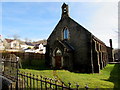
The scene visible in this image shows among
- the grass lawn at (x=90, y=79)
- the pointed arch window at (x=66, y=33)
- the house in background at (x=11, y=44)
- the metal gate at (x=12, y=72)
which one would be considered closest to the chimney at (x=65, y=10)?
the pointed arch window at (x=66, y=33)

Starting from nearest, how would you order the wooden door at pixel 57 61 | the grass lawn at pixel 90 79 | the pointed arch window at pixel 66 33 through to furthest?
1. the grass lawn at pixel 90 79
2. the wooden door at pixel 57 61
3. the pointed arch window at pixel 66 33

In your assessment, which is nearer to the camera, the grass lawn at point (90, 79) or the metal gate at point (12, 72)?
the metal gate at point (12, 72)

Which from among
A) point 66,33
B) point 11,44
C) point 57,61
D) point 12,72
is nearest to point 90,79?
point 12,72

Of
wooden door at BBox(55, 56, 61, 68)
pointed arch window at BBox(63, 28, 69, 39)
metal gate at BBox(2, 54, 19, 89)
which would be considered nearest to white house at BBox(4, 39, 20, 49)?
pointed arch window at BBox(63, 28, 69, 39)

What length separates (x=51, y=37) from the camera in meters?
25.6

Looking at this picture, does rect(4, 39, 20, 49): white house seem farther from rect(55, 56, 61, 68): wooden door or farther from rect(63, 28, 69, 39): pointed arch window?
rect(55, 56, 61, 68): wooden door


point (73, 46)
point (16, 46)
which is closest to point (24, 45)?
point (16, 46)

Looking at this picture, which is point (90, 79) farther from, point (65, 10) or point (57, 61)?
point (65, 10)

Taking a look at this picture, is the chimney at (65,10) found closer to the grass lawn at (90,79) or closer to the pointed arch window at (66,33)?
the pointed arch window at (66,33)

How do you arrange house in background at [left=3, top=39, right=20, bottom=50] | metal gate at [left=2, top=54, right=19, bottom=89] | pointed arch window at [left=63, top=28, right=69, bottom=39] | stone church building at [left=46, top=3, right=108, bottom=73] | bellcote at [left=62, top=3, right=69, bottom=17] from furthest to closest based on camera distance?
house in background at [left=3, top=39, right=20, bottom=50] → bellcote at [left=62, top=3, right=69, bottom=17] → pointed arch window at [left=63, top=28, right=69, bottom=39] → stone church building at [left=46, top=3, right=108, bottom=73] → metal gate at [left=2, top=54, right=19, bottom=89]

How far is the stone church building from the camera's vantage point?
19.8m

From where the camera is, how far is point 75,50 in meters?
21.9

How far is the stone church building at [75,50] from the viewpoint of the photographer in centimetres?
1983

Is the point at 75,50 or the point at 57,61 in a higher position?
the point at 75,50
